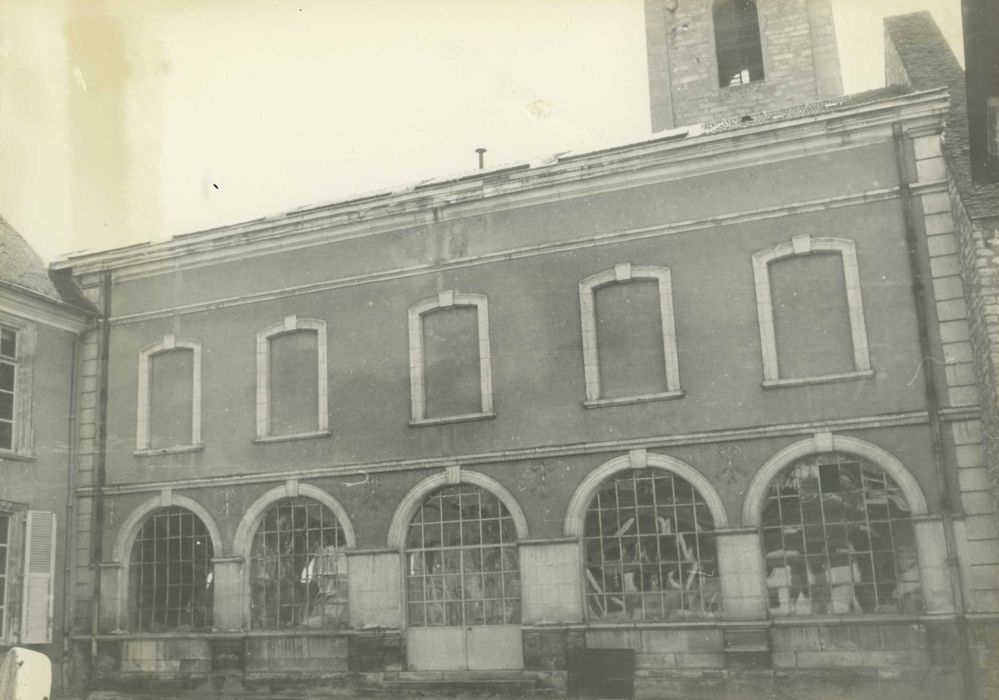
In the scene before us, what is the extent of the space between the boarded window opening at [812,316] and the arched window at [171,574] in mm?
9821

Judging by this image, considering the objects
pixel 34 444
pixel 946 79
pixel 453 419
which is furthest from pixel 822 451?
pixel 34 444

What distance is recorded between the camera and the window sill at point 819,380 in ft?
47.8

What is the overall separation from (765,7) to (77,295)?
15290mm

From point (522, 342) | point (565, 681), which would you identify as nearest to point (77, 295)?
point (522, 342)

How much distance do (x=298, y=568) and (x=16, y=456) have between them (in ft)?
16.2

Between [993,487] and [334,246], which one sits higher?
[334,246]

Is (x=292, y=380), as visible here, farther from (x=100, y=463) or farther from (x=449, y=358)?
(x=100, y=463)

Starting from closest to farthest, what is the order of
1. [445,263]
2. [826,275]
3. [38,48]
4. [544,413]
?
[38,48]
[826,275]
[544,413]
[445,263]

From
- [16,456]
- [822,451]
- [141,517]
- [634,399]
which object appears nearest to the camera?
[822,451]

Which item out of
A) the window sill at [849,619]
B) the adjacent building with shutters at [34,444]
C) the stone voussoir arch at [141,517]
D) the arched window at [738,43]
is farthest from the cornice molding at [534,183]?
the arched window at [738,43]

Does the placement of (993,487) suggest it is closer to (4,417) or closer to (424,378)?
(424,378)

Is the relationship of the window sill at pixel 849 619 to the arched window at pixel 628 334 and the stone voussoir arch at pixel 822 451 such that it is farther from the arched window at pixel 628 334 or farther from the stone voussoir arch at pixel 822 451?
the arched window at pixel 628 334

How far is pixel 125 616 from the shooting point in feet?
59.2

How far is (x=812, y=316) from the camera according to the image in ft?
49.4
